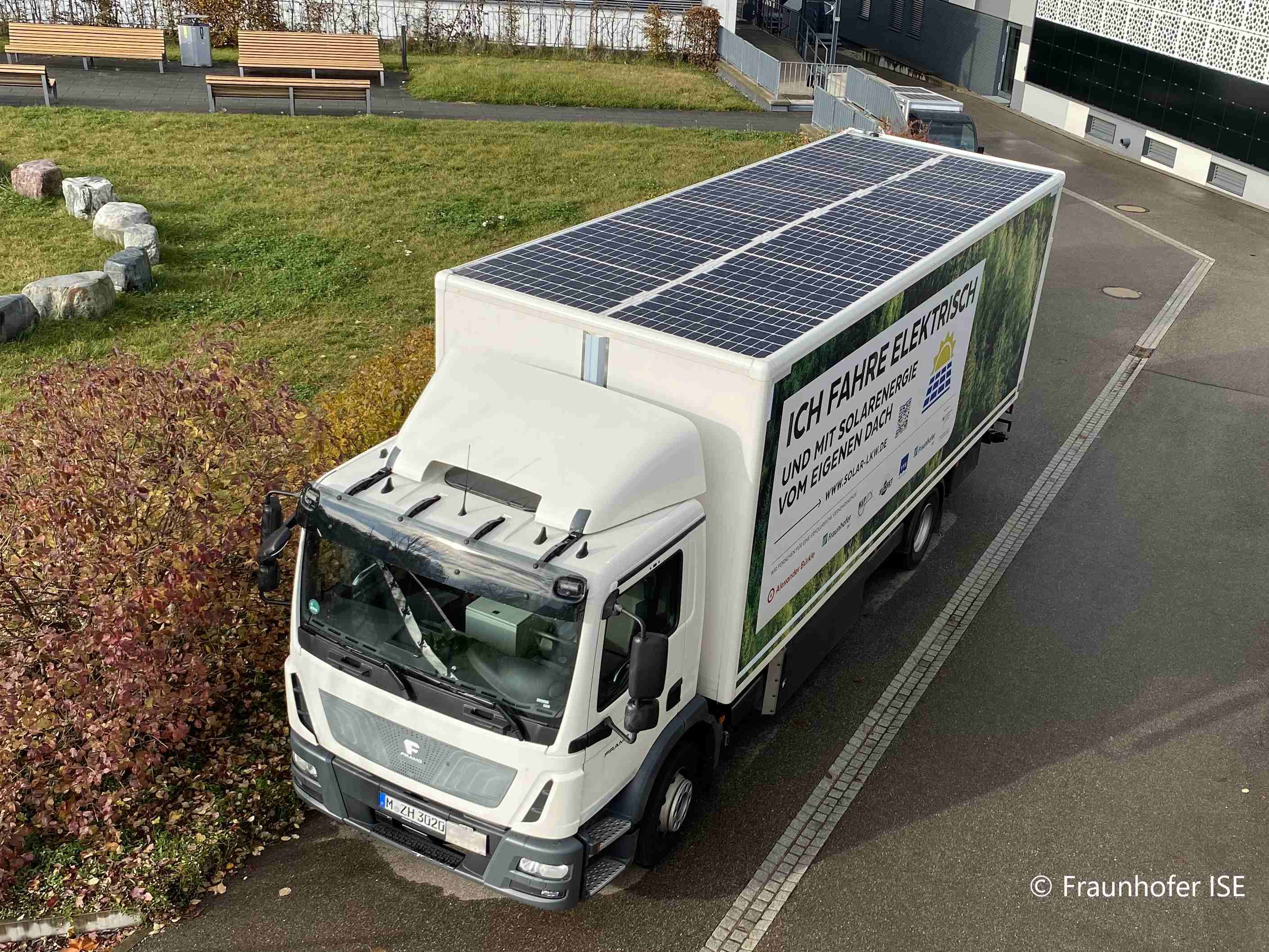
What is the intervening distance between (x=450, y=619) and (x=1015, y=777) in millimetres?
4349

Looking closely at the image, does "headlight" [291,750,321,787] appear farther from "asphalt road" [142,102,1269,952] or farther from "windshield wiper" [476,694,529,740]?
"windshield wiper" [476,694,529,740]

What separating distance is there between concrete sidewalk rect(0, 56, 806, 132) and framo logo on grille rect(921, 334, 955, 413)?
52.8 ft

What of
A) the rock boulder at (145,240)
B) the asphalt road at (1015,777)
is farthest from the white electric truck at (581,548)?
the rock boulder at (145,240)

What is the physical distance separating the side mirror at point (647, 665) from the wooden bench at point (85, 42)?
22.8 meters

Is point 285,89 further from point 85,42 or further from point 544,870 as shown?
point 544,870

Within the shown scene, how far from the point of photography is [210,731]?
7.68m

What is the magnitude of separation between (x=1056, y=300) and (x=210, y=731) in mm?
14141

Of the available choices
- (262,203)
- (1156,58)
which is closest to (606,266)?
(262,203)

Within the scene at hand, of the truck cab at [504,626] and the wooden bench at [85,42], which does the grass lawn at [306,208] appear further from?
the truck cab at [504,626]

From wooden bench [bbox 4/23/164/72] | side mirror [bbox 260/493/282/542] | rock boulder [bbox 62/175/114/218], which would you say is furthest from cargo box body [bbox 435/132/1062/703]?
wooden bench [bbox 4/23/164/72]

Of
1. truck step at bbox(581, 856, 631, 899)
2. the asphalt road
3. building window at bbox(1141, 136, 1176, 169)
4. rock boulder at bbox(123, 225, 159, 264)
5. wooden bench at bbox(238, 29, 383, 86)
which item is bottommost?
the asphalt road

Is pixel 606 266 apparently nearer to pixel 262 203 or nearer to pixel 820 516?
pixel 820 516

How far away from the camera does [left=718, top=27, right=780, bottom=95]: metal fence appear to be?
1076 inches
